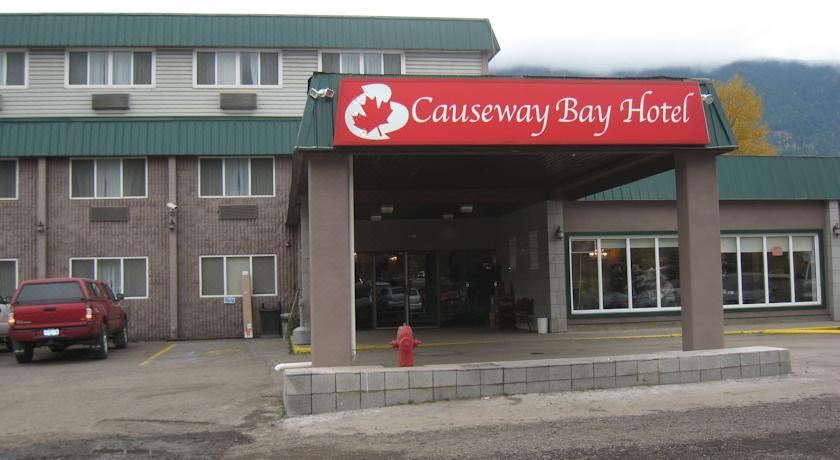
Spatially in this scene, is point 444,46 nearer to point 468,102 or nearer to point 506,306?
point 506,306

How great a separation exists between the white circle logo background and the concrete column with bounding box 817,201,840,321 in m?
15.3

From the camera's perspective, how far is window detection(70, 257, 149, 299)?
74.1ft

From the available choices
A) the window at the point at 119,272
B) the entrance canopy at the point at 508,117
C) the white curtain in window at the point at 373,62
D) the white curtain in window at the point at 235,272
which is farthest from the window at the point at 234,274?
the entrance canopy at the point at 508,117

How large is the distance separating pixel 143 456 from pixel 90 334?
934 centimetres

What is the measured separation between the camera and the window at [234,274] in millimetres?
22844

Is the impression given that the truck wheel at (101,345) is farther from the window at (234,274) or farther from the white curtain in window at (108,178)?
the white curtain in window at (108,178)

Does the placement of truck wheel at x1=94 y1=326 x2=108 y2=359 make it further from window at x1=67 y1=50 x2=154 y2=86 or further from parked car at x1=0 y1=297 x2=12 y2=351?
window at x1=67 y1=50 x2=154 y2=86

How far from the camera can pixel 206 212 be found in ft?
75.1

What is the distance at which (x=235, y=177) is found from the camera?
2308 centimetres

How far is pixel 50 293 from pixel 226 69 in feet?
32.5

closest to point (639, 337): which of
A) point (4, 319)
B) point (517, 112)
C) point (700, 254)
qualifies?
point (700, 254)

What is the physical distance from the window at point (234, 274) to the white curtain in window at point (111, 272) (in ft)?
7.74

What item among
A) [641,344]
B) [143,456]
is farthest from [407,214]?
[143,456]

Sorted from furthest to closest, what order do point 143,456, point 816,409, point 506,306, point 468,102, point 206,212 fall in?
point 206,212 → point 506,306 → point 468,102 → point 816,409 → point 143,456
